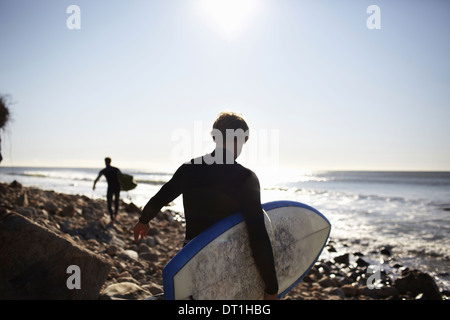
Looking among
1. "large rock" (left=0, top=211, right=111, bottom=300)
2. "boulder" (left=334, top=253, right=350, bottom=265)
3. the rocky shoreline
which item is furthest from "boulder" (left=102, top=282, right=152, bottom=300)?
"boulder" (left=334, top=253, right=350, bottom=265)

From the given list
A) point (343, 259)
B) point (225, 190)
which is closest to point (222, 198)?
point (225, 190)

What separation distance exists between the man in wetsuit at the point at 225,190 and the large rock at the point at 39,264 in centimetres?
194

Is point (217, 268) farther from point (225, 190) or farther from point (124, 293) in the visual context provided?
point (124, 293)

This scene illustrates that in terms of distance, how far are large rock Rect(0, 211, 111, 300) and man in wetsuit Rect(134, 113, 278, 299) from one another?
6.36 ft

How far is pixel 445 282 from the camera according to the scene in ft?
21.0

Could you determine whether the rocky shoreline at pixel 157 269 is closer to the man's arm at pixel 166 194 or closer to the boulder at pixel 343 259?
the boulder at pixel 343 259

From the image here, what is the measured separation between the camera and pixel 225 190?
5.84ft

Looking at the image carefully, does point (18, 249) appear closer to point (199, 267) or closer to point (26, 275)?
point (26, 275)

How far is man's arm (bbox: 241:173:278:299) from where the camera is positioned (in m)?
1.76

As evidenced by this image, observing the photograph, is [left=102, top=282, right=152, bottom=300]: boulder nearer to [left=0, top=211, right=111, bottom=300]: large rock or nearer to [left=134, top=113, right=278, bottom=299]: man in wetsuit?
[left=0, top=211, right=111, bottom=300]: large rock

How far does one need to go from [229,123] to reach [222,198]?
18.6 inches
